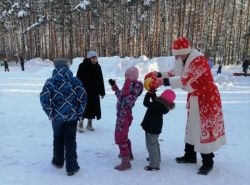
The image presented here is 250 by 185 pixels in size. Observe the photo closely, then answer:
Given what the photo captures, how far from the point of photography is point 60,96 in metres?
3.01

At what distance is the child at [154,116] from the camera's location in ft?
10.2

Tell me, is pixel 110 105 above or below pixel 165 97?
below

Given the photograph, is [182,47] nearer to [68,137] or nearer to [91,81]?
[68,137]

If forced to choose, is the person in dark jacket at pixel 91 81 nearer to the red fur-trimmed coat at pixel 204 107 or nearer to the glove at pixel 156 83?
the glove at pixel 156 83

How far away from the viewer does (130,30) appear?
1346 inches

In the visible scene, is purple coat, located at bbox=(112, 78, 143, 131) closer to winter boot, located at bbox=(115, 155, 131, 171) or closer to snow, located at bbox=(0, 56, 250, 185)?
winter boot, located at bbox=(115, 155, 131, 171)

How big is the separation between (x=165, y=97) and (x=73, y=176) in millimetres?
1650

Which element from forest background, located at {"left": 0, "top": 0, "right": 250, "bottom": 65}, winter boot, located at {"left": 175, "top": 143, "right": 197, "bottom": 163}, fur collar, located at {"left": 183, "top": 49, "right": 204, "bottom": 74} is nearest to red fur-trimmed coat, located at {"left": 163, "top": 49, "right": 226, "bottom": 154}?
fur collar, located at {"left": 183, "top": 49, "right": 204, "bottom": 74}

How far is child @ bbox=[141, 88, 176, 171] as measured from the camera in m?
3.12

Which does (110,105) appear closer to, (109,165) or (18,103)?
(18,103)

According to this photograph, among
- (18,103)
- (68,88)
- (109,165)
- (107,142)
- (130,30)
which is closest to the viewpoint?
(68,88)

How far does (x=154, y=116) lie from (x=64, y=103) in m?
1.25

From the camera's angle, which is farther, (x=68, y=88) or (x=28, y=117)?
(x=28, y=117)

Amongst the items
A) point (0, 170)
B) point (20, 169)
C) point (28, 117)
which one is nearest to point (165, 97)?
point (20, 169)
